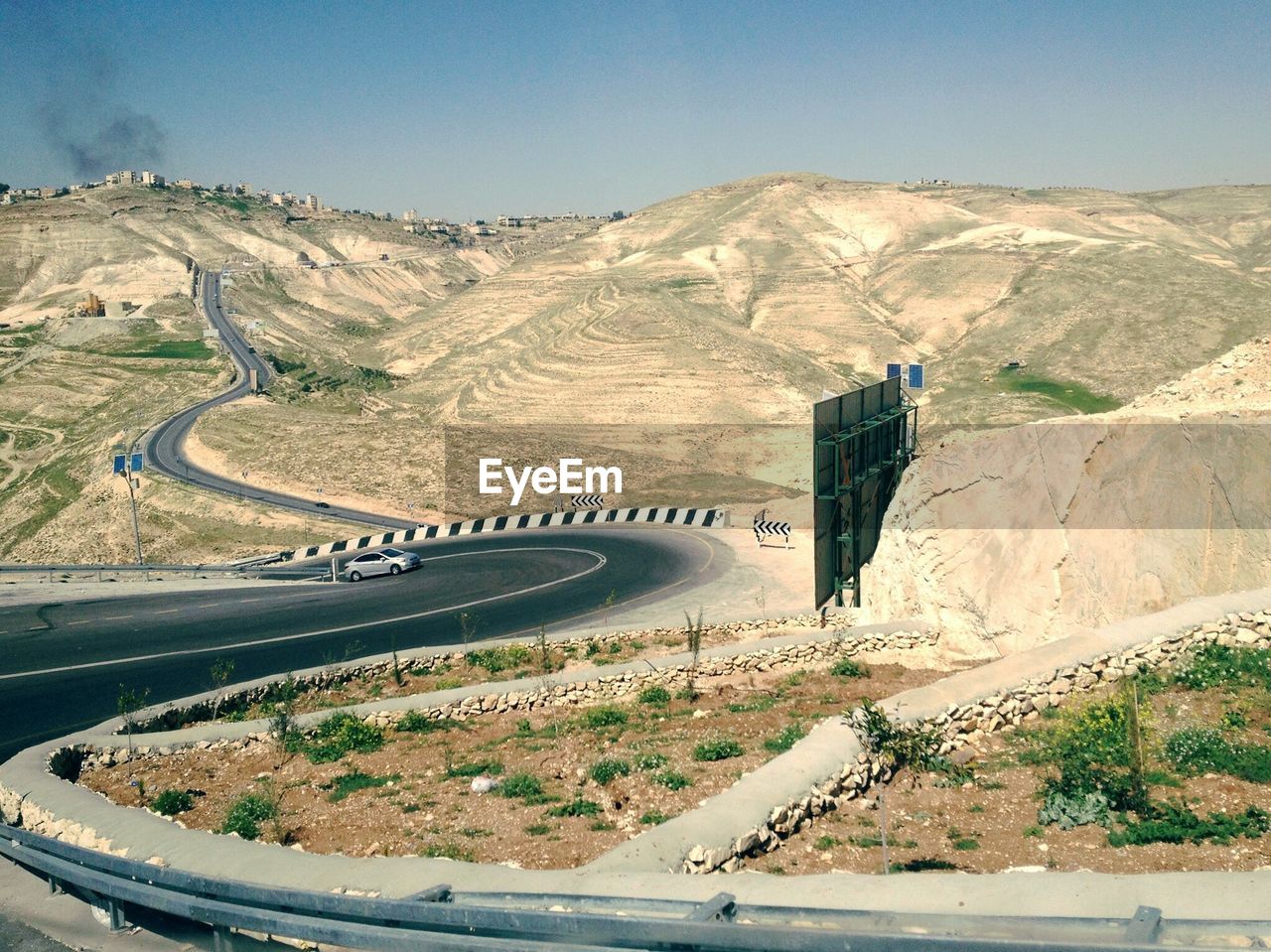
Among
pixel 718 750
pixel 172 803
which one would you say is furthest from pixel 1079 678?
pixel 172 803

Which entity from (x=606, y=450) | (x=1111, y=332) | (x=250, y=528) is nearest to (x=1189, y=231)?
(x=1111, y=332)

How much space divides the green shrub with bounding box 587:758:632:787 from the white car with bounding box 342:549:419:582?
82.6ft

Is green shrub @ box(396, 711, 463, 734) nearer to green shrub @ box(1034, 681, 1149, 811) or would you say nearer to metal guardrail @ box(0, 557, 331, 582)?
green shrub @ box(1034, 681, 1149, 811)

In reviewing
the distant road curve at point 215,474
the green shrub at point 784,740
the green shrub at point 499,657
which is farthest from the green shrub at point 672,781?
the distant road curve at point 215,474

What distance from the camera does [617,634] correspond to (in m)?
23.5

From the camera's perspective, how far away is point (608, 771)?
1249 centimetres

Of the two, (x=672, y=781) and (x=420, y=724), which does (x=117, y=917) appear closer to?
(x=672, y=781)

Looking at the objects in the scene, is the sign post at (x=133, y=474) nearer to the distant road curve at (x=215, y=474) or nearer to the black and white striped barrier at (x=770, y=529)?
the distant road curve at (x=215, y=474)

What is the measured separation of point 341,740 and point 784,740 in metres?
6.73

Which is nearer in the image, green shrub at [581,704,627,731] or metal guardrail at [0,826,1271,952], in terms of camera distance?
metal guardrail at [0,826,1271,952]

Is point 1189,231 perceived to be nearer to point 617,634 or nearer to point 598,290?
point 598,290

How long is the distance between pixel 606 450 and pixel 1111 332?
54.1 metres

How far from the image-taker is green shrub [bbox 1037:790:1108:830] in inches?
382

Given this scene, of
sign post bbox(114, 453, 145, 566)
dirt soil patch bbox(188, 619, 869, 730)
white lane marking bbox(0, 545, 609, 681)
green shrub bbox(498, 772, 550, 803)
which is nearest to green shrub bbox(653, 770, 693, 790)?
green shrub bbox(498, 772, 550, 803)
